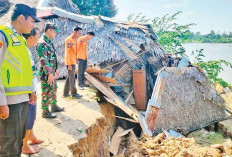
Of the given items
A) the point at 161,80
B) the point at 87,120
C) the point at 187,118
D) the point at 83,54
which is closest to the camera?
the point at 87,120

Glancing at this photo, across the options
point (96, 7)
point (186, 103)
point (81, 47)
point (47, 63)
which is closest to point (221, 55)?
point (96, 7)

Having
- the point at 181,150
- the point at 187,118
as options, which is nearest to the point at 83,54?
the point at 181,150

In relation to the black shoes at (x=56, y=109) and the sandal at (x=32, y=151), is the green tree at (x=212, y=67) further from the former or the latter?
the sandal at (x=32, y=151)

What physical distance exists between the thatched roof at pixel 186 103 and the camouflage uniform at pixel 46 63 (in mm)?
3616

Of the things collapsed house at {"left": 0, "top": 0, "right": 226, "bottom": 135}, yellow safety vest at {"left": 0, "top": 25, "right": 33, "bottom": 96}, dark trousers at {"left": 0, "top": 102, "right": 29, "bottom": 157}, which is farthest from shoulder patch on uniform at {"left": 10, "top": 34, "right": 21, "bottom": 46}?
collapsed house at {"left": 0, "top": 0, "right": 226, "bottom": 135}

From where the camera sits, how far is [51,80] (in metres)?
3.70

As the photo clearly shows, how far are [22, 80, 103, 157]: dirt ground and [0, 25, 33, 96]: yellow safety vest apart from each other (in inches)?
50.7

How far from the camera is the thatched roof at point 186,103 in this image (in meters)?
6.89

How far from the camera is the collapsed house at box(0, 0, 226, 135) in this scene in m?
6.75

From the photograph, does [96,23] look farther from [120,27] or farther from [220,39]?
[220,39]

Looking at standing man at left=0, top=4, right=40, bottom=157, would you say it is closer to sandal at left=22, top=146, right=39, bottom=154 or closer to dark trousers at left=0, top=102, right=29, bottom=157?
dark trousers at left=0, top=102, right=29, bottom=157

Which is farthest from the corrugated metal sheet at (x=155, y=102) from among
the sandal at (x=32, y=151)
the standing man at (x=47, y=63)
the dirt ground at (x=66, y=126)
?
the sandal at (x=32, y=151)

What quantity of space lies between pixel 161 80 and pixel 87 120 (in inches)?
145

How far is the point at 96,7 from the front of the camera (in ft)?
56.7
